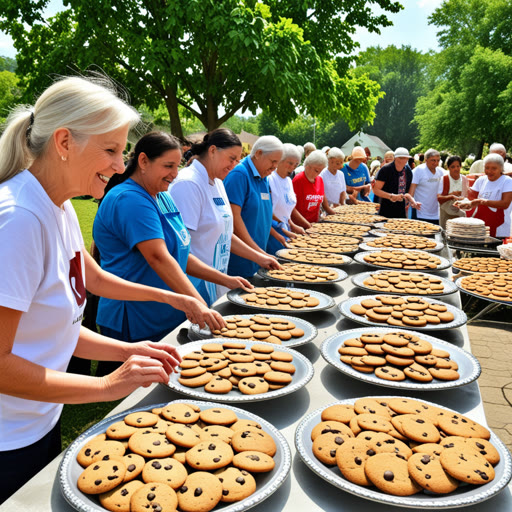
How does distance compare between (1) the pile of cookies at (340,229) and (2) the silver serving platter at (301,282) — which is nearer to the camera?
(2) the silver serving platter at (301,282)

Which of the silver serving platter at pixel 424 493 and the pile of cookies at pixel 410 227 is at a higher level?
the silver serving platter at pixel 424 493

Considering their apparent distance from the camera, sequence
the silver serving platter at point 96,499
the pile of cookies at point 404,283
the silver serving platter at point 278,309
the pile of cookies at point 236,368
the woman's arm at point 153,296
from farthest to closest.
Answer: the pile of cookies at point 404,283 → the silver serving platter at point 278,309 → the woman's arm at point 153,296 → the pile of cookies at point 236,368 → the silver serving platter at point 96,499

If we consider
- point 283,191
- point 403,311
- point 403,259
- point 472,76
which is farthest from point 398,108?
point 403,311

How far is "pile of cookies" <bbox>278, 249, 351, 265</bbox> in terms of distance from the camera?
3344 millimetres

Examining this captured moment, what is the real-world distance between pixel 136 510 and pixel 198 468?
183 mm

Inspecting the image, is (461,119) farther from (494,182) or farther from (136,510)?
(136,510)

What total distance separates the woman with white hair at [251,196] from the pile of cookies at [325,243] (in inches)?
16.4

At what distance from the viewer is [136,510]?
927mm

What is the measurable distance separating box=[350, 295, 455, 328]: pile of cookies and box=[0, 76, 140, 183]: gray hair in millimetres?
1556

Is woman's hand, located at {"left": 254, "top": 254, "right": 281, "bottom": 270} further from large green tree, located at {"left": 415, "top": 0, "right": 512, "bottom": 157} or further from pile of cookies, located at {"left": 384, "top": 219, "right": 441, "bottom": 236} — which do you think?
large green tree, located at {"left": 415, "top": 0, "right": 512, "bottom": 157}

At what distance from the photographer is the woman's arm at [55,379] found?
1.05 meters

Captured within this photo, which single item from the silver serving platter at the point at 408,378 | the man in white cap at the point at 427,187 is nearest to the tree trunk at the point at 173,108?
the man in white cap at the point at 427,187

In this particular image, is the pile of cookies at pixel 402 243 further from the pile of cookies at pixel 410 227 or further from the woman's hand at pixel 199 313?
the woman's hand at pixel 199 313

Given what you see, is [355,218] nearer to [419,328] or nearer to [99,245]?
[419,328]
